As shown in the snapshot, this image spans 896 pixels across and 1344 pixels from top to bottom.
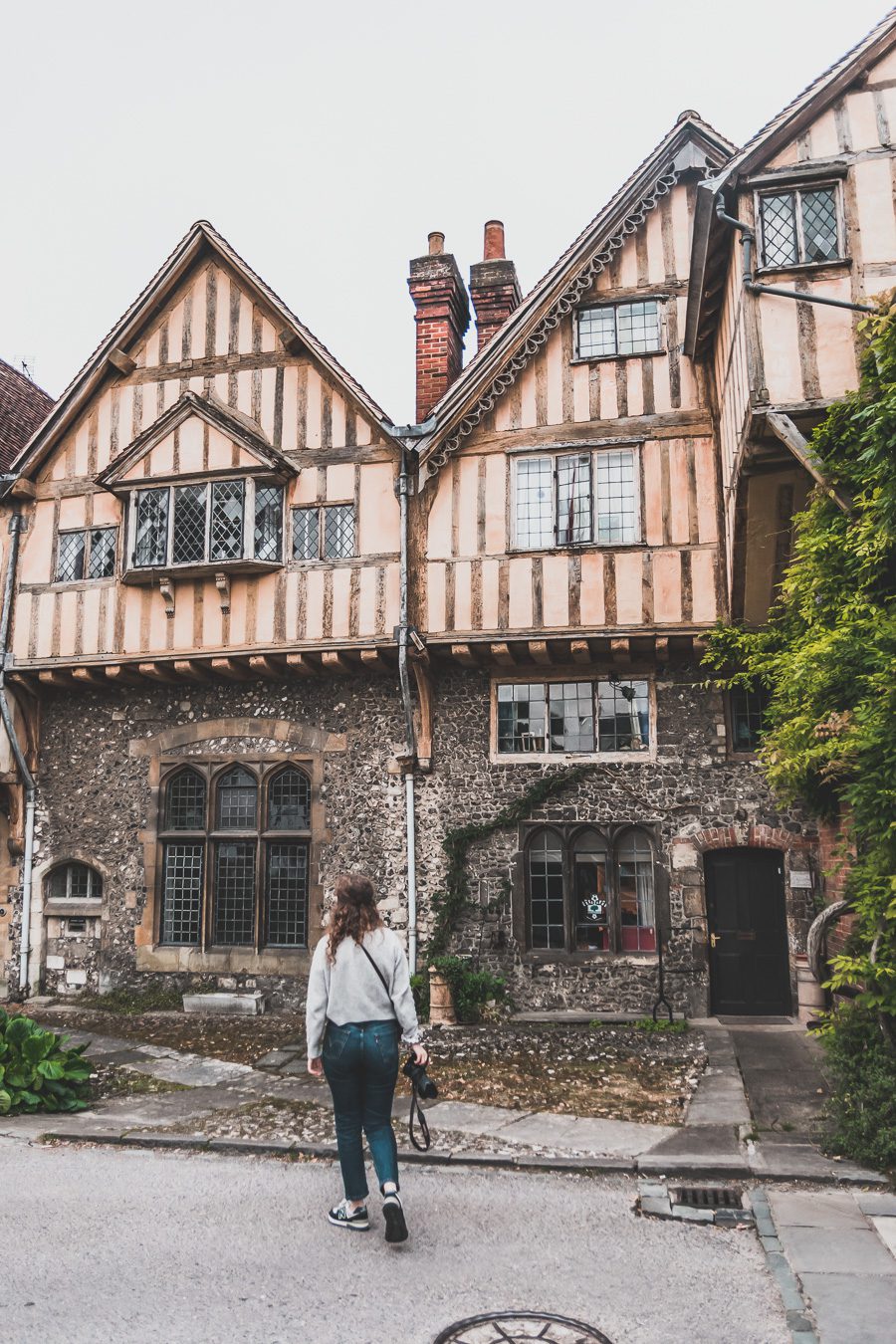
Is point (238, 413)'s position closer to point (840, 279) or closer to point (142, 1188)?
point (840, 279)

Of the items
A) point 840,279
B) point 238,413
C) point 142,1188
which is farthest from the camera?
point 238,413

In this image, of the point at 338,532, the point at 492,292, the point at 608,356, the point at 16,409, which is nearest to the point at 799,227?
the point at 608,356

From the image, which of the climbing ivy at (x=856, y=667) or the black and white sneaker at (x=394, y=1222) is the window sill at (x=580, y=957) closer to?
the climbing ivy at (x=856, y=667)

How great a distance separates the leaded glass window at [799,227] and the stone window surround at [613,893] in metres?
6.40

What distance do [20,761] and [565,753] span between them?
24.6ft

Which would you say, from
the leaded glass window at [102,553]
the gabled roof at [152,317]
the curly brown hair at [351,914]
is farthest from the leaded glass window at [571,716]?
the curly brown hair at [351,914]

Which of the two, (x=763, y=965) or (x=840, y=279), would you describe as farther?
(x=763, y=965)

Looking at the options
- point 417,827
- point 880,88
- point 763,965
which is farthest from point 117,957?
point 880,88

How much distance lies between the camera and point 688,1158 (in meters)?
6.30

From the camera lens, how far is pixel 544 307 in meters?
12.2

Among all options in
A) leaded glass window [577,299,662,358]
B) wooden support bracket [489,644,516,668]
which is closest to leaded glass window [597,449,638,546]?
leaded glass window [577,299,662,358]

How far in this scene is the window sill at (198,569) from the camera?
12.5 metres

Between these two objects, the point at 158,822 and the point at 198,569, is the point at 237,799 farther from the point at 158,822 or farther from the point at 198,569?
the point at 198,569

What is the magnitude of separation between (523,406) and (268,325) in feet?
12.4
